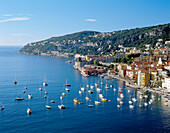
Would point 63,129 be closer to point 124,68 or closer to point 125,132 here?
point 125,132

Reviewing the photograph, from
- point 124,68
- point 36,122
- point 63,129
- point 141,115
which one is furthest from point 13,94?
point 124,68

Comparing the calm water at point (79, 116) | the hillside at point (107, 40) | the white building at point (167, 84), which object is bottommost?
the calm water at point (79, 116)

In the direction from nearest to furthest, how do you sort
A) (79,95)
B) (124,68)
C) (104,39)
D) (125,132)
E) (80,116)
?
(125,132)
(80,116)
(79,95)
(124,68)
(104,39)

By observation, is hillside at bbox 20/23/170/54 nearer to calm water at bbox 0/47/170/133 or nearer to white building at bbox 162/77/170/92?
white building at bbox 162/77/170/92

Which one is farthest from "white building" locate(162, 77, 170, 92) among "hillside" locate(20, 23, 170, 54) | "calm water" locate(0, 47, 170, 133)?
"hillside" locate(20, 23, 170, 54)

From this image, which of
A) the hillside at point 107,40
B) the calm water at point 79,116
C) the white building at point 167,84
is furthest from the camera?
the hillside at point 107,40

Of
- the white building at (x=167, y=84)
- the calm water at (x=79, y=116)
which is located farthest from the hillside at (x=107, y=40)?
the calm water at (x=79, y=116)

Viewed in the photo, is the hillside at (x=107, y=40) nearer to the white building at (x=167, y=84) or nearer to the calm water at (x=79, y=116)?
the white building at (x=167, y=84)

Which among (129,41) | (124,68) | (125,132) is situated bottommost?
(125,132)

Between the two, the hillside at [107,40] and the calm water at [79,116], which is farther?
the hillside at [107,40]
